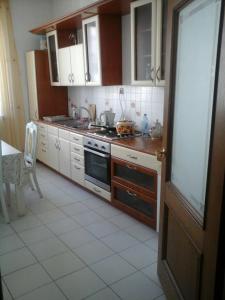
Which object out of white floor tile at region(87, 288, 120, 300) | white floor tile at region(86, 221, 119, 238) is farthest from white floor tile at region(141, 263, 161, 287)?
white floor tile at region(86, 221, 119, 238)

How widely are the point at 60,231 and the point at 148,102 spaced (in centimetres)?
168

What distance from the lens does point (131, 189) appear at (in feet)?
9.29

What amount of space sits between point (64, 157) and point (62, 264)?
1.93m

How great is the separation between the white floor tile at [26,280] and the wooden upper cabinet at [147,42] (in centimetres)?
188

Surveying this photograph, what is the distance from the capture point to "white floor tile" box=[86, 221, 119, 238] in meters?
2.65

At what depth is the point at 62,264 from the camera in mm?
2207

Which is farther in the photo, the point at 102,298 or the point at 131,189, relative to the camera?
the point at 131,189

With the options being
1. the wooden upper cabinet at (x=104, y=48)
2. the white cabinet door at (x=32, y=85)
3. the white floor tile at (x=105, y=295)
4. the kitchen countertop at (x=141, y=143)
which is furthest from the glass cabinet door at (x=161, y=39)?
the white cabinet door at (x=32, y=85)

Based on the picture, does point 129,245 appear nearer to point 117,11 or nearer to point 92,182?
point 92,182

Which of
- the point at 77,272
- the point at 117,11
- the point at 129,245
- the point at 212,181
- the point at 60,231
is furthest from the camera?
the point at 117,11

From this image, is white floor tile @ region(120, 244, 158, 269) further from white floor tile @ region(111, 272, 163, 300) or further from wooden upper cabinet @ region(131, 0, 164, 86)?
wooden upper cabinet @ region(131, 0, 164, 86)

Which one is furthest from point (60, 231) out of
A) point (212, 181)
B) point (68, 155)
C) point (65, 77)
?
point (65, 77)

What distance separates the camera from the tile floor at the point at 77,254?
6.36 ft

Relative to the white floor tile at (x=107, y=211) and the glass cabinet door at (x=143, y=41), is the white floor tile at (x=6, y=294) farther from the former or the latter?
the glass cabinet door at (x=143, y=41)
